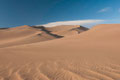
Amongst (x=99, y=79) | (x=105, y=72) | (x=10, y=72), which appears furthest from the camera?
(x=10, y=72)

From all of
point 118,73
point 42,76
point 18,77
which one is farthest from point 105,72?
point 18,77

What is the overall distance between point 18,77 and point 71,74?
165 centimetres

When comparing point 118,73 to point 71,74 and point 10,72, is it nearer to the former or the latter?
point 71,74

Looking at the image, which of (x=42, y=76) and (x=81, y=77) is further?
(x=42, y=76)

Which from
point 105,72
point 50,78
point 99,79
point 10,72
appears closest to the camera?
point 99,79

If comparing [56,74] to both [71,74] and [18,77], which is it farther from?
[18,77]

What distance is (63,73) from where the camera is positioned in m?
3.26

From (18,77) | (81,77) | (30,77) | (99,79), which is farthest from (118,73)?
(18,77)

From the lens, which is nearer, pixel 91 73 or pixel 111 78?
pixel 111 78

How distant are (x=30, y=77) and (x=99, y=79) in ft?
6.61

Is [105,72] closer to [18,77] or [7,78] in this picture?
[18,77]

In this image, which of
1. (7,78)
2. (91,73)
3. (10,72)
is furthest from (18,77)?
(91,73)

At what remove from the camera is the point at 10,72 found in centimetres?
357

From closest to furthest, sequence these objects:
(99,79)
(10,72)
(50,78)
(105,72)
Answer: (99,79) < (50,78) < (105,72) < (10,72)
